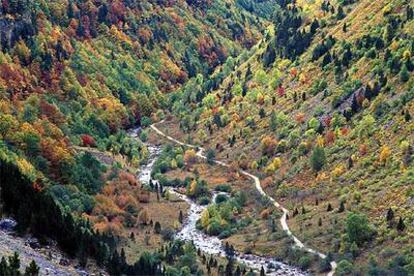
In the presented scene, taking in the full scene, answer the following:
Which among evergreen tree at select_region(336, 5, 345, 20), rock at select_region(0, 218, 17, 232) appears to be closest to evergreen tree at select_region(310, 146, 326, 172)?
evergreen tree at select_region(336, 5, 345, 20)

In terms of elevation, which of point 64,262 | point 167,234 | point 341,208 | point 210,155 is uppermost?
point 210,155

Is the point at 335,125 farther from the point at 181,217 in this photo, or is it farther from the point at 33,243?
the point at 33,243

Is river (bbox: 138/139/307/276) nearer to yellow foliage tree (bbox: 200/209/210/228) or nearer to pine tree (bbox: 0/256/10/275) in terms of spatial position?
yellow foliage tree (bbox: 200/209/210/228)

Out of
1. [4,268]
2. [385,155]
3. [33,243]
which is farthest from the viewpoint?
[385,155]

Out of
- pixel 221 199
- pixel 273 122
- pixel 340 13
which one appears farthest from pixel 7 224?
pixel 340 13

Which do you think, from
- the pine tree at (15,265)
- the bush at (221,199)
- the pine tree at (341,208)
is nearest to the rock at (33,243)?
the pine tree at (15,265)

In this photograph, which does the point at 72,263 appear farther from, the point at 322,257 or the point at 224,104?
the point at 224,104
